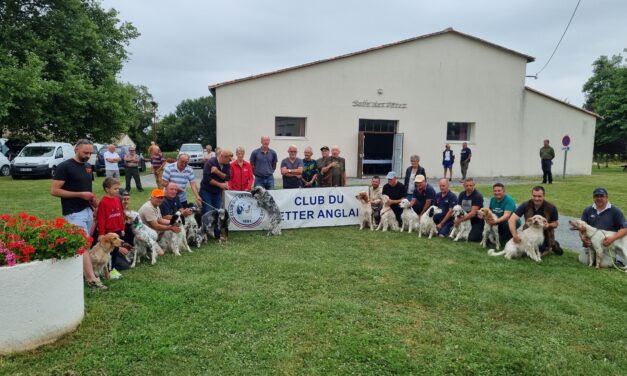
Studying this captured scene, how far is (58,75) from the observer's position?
70.8ft

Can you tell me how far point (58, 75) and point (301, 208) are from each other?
1847 centimetres

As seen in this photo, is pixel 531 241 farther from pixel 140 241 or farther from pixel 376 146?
pixel 376 146

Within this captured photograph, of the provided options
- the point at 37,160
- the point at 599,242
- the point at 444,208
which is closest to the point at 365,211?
the point at 444,208

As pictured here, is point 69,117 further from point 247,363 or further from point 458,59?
point 247,363

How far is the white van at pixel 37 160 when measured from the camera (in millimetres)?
19516

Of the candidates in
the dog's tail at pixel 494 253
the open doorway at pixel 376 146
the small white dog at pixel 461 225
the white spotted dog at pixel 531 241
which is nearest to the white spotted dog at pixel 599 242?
the white spotted dog at pixel 531 241

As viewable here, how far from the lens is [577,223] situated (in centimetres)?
674

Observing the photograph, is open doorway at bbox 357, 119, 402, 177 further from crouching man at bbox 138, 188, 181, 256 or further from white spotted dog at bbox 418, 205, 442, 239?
crouching man at bbox 138, 188, 181, 256

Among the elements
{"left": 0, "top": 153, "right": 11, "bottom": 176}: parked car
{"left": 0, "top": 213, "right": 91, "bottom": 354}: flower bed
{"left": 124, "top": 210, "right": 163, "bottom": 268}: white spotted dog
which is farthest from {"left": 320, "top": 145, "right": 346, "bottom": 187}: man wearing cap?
A: {"left": 0, "top": 153, "right": 11, "bottom": 176}: parked car

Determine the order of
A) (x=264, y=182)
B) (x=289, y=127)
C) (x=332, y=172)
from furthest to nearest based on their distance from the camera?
(x=289, y=127), (x=332, y=172), (x=264, y=182)

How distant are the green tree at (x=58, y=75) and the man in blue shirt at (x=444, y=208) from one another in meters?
17.4

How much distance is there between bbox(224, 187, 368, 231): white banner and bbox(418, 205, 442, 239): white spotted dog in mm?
1704

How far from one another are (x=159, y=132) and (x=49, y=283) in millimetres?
69564

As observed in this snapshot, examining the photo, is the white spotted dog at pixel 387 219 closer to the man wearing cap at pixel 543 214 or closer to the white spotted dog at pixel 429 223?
the white spotted dog at pixel 429 223
